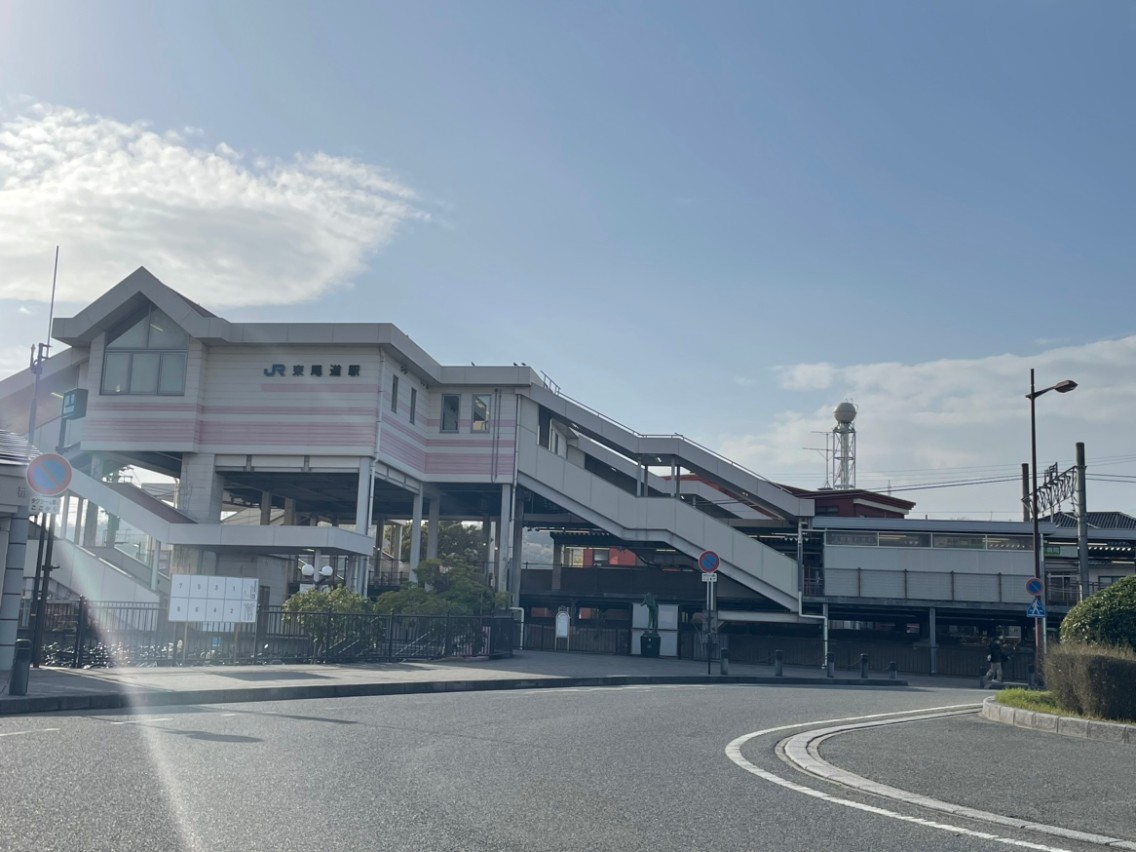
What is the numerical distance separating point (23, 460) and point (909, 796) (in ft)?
48.0

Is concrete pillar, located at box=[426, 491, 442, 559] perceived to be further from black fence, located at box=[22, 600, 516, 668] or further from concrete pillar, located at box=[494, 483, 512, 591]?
black fence, located at box=[22, 600, 516, 668]

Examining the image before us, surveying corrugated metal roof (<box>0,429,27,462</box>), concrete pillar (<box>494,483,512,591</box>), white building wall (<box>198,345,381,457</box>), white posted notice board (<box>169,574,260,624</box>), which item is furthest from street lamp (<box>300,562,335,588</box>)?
corrugated metal roof (<box>0,429,27,462</box>)

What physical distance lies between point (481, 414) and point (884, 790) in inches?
1303

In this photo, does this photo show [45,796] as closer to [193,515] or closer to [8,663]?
[8,663]

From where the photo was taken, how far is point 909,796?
930 centimetres

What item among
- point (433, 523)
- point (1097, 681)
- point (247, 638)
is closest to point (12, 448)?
point (247, 638)

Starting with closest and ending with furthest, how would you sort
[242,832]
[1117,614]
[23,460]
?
[242,832] < [1117,614] < [23,460]

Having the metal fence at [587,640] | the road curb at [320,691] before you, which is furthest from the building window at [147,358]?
the road curb at [320,691]

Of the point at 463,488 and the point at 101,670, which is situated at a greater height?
the point at 463,488

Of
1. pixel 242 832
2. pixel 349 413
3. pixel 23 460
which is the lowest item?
pixel 242 832

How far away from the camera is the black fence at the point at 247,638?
2316 centimetres

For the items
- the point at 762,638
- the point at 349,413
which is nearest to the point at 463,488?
the point at 349,413

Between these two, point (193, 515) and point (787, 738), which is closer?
point (787, 738)

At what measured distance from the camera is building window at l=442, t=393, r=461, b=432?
139 feet
